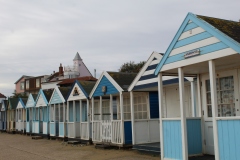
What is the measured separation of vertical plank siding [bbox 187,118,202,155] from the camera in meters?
9.36

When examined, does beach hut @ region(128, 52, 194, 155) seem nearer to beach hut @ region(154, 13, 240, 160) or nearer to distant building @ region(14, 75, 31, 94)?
beach hut @ region(154, 13, 240, 160)

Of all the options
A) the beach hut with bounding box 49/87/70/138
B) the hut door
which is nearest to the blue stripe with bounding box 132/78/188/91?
the hut door

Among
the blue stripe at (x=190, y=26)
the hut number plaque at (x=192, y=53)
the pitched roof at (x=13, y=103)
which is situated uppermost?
the blue stripe at (x=190, y=26)

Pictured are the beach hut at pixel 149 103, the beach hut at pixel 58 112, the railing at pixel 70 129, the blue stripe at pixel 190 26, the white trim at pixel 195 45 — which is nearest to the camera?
the white trim at pixel 195 45

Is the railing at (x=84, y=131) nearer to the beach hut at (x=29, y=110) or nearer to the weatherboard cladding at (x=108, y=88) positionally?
the weatherboard cladding at (x=108, y=88)

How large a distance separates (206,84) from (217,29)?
256 cm

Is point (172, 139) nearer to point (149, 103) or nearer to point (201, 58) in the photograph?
point (201, 58)

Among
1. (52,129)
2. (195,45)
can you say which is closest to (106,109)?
(52,129)

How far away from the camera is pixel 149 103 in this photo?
48.5ft

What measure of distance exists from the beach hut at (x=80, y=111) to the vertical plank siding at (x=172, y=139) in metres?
8.66

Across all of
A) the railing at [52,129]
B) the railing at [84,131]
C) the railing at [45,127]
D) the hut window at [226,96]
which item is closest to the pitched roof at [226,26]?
the hut window at [226,96]

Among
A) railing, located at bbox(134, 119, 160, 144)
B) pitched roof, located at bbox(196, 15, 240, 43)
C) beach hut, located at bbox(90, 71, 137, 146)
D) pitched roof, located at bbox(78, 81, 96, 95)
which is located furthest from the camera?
pitched roof, located at bbox(78, 81, 96, 95)

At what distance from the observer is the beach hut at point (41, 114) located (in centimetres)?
2408

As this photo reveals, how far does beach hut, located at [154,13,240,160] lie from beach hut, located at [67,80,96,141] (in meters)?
8.63
